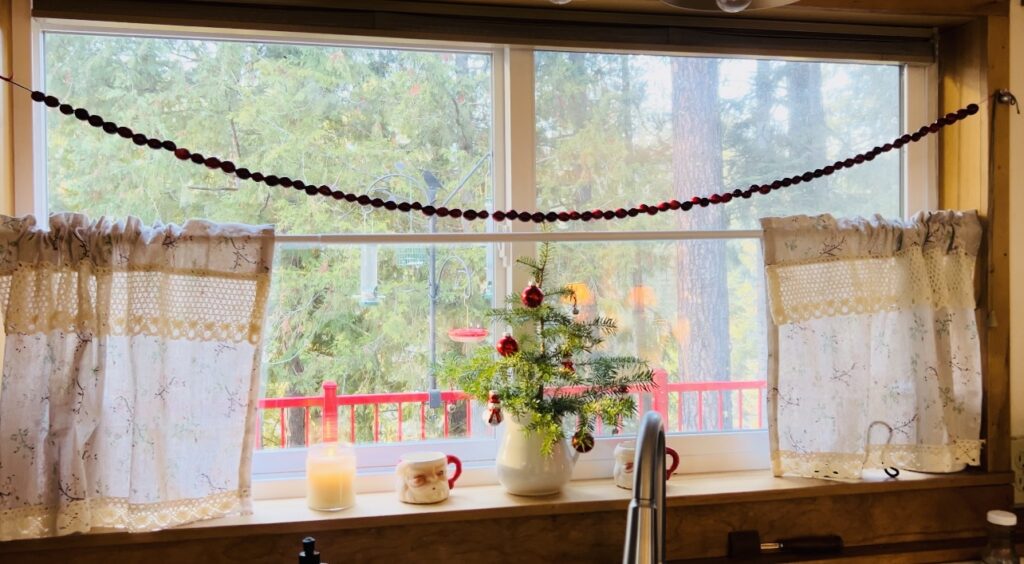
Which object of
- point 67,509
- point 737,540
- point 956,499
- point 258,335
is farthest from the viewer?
point 956,499

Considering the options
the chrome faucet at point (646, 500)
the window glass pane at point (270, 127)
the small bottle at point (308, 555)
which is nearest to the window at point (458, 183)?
the window glass pane at point (270, 127)

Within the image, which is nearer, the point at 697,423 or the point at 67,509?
the point at 67,509

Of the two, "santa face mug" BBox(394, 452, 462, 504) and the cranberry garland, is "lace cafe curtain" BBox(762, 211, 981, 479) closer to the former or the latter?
the cranberry garland

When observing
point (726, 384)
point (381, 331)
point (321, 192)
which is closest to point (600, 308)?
point (726, 384)

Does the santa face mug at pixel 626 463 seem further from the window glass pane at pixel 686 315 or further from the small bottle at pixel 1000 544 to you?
the small bottle at pixel 1000 544

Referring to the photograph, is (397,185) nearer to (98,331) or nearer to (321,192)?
(321,192)

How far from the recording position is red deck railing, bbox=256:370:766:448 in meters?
1.62

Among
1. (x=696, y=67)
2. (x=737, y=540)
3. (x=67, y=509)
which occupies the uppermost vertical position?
(x=696, y=67)

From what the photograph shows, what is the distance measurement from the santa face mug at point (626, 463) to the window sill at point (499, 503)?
0.02m

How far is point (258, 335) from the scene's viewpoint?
1.44m

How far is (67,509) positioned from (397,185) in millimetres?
818

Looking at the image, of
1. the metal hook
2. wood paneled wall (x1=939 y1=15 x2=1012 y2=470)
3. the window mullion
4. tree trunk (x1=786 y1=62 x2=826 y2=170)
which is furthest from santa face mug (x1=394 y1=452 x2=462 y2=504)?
the metal hook

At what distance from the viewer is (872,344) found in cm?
168

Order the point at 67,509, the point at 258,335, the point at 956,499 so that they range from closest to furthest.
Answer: the point at 67,509 → the point at 258,335 → the point at 956,499
